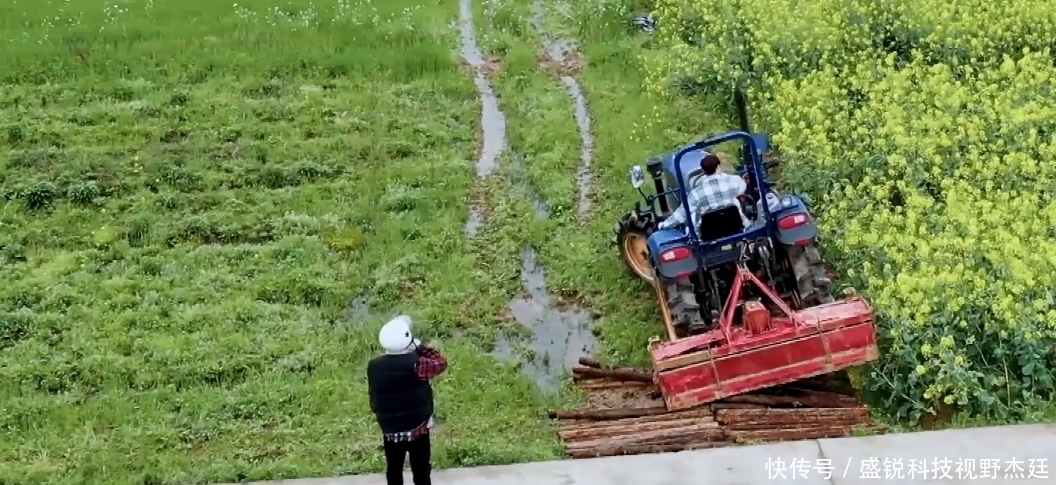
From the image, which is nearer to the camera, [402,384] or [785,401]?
[402,384]

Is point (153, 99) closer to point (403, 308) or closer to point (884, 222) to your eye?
point (403, 308)

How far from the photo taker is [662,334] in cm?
875

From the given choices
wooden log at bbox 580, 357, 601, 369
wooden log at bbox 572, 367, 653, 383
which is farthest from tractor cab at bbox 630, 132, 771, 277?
wooden log at bbox 580, 357, 601, 369

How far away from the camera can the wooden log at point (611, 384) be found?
8.04 metres

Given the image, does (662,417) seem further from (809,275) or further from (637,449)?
(809,275)

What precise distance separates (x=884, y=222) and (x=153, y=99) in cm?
963

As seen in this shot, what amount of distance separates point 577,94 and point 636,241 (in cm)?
526

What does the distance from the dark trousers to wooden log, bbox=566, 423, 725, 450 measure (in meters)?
1.10

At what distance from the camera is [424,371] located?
6.16m

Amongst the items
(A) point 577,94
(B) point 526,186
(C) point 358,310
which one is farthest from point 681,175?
(A) point 577,94

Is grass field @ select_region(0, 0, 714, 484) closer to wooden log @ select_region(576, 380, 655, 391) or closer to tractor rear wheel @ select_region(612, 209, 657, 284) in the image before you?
tractor rear wheel @ select_region(612, 209, 657, 284)

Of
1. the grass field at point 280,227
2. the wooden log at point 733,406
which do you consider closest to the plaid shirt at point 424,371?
the grass field at point 280,227

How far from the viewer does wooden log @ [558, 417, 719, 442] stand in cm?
722

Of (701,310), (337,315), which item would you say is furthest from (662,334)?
(337,315)
